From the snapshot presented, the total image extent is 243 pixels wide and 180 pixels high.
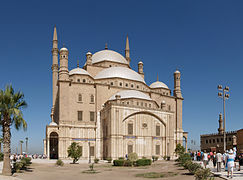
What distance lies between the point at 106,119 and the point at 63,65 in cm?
1215

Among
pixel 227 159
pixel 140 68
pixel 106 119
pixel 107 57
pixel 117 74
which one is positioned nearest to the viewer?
pixel 227 159

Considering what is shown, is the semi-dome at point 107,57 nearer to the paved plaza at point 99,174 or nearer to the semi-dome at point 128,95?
the semi-dome at point 128,95

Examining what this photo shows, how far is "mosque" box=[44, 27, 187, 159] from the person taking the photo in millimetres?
42438

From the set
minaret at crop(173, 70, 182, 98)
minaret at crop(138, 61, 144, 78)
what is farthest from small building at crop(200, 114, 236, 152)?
minaret at crop(138, 61, 144, 78)

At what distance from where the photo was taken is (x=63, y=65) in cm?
4662

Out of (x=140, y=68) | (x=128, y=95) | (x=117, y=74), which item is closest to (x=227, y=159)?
(x=128, y=95)

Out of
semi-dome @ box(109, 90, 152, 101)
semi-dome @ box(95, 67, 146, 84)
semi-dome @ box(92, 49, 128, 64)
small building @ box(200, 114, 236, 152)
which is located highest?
semi-dome @ box(92, 49, 128, 64)

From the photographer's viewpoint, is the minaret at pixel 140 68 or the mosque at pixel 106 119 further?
the minaret at pixel 140 68

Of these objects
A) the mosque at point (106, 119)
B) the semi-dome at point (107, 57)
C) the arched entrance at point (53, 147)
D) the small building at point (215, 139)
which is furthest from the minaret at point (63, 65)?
the small building at point (215, 139)

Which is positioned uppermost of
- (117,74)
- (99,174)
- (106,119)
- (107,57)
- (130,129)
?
(107,57)

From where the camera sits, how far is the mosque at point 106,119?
139ft

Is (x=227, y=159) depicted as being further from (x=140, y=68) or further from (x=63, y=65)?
(x=140, y=68)

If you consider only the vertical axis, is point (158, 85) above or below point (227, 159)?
above

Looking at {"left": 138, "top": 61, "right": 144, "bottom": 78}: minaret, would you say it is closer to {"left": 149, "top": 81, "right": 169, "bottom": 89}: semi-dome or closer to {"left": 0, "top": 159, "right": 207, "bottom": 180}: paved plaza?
{"left": 149, "top": 81, "right": 169, "bottom": 89}: semi-dome
